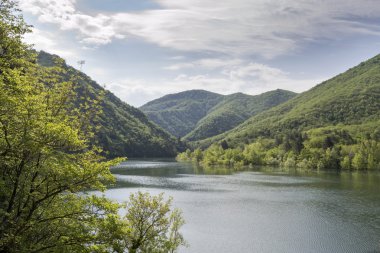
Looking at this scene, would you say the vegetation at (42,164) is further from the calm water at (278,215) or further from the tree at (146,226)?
the calm water at (278,215)

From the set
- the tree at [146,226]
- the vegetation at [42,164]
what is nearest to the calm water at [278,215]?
the tree at [146,226]

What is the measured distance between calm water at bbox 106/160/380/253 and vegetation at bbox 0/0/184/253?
30788 mm

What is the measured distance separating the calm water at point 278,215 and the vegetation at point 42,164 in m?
30.8

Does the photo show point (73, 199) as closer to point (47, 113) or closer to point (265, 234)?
point (47, 113)

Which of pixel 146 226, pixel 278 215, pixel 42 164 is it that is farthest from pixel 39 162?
pixel 278 215

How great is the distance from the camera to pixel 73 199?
23.2 meters

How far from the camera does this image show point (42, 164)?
63.0 feet

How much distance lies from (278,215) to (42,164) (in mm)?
63024

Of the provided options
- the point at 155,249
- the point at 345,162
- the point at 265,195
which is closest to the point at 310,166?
the point at 345,162

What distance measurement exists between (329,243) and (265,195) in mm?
45962

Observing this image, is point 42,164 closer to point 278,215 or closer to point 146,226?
point 146,226

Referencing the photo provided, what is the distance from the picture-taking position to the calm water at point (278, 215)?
2125 inches

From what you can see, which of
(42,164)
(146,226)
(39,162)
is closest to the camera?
(42,164)

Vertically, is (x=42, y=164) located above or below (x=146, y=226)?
above
